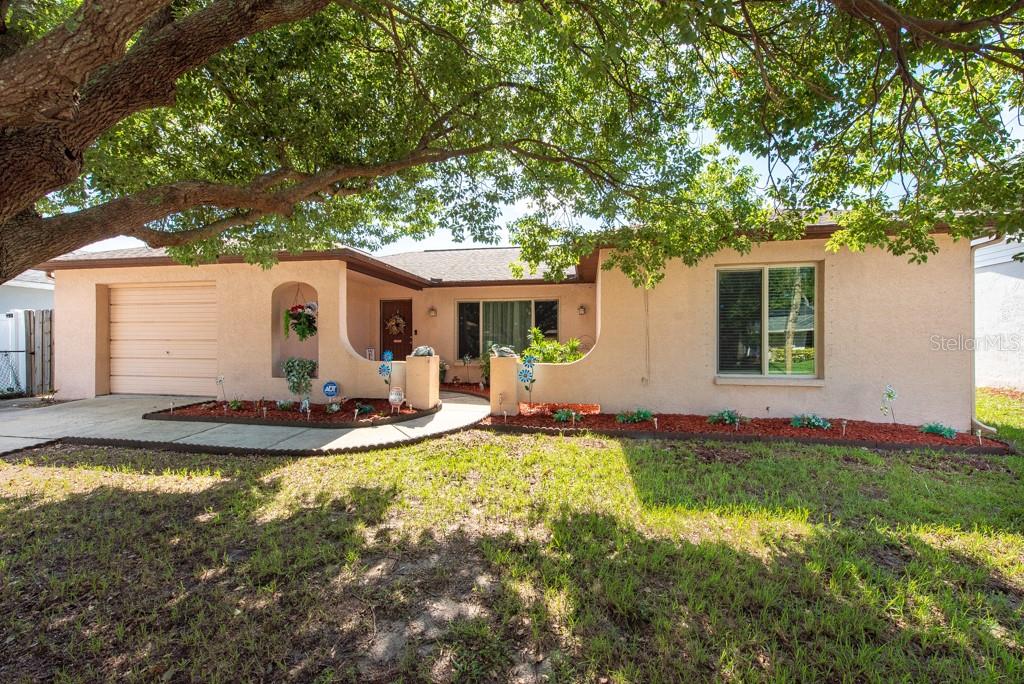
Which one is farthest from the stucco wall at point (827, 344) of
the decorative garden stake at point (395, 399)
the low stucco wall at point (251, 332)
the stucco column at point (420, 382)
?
the low stucco wall at point (251, 332)

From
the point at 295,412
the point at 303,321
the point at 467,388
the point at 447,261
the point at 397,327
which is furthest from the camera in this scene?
the point at 447,261

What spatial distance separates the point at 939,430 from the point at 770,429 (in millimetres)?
2369

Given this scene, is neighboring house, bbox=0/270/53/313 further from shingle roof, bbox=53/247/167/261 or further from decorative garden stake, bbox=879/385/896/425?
decorative garden stake, bbox=879/385/896/425

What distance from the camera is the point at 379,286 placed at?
13.0 meters

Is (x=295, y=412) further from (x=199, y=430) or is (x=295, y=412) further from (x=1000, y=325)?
(x=1000, y=325)

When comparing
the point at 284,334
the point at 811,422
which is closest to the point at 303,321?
the point at 284,334

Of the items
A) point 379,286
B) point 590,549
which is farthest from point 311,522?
point 379,286

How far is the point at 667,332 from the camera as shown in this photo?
7609 mm

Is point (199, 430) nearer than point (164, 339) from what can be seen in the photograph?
Yes

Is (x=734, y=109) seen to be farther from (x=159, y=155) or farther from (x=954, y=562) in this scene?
(x=159, y=155)

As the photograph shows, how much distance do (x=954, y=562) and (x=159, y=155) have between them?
10.1 metres

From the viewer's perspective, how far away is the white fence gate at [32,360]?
35.1 feet

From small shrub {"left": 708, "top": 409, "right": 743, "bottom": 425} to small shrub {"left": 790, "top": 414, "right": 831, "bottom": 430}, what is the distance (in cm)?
83

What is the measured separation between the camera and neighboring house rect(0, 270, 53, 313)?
1370 cm
